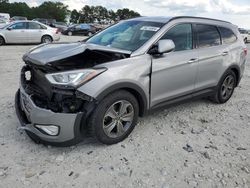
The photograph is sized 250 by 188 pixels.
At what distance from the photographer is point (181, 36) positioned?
465 centimetres

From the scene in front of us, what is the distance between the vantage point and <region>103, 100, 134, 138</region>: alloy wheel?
148 inches

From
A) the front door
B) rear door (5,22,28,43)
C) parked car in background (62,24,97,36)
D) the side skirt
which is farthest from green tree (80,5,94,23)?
the front door

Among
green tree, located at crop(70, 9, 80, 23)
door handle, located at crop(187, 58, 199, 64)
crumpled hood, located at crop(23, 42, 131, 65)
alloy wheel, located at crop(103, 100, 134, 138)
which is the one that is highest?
green tree, located at crop(70, 9, 80, 23)

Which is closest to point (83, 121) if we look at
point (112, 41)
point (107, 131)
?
point (107, 131)

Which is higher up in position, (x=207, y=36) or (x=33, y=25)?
(x=33, y=25)

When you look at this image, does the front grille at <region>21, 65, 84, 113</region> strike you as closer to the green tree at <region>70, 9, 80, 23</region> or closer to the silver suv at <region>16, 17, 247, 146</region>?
the silver suv at <region>16, 17, 247, 146</region>

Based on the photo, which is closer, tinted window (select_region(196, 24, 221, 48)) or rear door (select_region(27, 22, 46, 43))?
tinted window (select_region(196, 24, 221, 48))

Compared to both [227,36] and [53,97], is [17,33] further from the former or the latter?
[53,97]

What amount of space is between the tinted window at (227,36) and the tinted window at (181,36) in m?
1.07

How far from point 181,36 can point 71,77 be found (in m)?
2.08

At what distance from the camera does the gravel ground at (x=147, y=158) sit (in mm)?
3162

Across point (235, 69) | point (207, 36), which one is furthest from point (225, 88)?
point (207, 36)

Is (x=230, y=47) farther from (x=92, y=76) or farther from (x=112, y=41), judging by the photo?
(x=92, y=76)

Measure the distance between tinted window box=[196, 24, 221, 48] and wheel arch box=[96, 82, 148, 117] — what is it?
1.62 m
